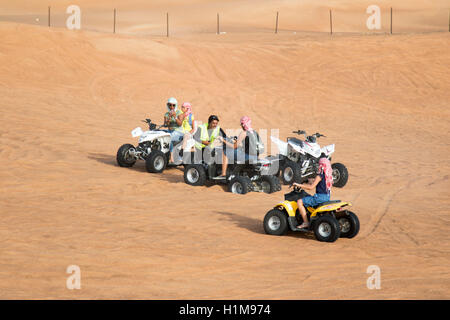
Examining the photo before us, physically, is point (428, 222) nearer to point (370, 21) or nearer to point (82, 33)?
point (82, 33)

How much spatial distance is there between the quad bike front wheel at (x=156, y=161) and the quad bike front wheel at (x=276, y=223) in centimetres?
536

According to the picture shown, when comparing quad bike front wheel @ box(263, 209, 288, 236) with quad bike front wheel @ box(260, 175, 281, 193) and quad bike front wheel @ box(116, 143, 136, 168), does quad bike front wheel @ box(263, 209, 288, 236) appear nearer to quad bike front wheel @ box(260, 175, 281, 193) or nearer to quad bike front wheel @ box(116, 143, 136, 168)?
quad bike front wheel @ box(260, 175, 281, 193)

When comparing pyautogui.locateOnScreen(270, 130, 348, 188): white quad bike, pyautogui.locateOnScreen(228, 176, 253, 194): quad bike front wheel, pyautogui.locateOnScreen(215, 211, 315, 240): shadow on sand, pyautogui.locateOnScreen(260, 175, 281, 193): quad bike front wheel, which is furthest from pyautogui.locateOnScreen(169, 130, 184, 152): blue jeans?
pyautogui.locateOnScreen(215, 211, 315, 240): shadow on sand

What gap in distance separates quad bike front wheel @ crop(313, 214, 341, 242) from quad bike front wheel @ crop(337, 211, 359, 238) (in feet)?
1.10

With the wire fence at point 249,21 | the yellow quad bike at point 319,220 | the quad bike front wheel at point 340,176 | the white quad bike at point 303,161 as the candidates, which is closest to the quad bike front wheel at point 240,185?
the white quad bike at point 303,161

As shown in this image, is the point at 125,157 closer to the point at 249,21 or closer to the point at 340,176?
the point at 340,176


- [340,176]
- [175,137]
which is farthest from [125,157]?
[340,176]

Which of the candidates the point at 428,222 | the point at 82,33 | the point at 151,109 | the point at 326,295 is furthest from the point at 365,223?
the point at 82,33

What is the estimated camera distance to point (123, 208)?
432 inches

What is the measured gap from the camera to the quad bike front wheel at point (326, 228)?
902 centimetres

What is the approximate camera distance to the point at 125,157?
1509cm

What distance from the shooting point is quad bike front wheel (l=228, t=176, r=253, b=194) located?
12506 millimetres

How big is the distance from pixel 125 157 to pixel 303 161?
4018 millimetres

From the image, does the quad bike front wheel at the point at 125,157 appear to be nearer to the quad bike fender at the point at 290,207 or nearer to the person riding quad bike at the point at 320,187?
the quad bike fender at the point at 290,207
